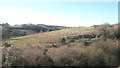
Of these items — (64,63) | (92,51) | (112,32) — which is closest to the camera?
(64,63)

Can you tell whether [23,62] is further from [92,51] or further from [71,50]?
[92,51]

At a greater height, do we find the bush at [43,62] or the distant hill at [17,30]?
the distant hill at [17,30]

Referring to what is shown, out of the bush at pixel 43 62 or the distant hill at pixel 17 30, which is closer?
the bush at pixel 43 62

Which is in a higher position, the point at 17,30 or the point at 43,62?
the point at 17,30

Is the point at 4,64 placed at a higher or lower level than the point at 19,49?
lower

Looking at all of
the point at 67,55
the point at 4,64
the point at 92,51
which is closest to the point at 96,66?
the point at 92,51

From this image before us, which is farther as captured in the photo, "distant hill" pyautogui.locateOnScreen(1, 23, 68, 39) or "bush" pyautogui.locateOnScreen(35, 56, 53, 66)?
"distant hill" pyautogui.locateOnScreen(1, 23, 68, 39)

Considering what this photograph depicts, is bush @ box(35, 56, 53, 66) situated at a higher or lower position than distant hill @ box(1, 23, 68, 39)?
lower

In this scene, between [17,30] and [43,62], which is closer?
[43,62]

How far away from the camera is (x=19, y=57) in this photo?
12.1m

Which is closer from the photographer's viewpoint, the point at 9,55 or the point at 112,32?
the point at 9,55

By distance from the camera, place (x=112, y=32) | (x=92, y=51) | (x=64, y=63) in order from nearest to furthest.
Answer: (x=64, y=63) < (x=92, y=51) < (x=112, y=32)

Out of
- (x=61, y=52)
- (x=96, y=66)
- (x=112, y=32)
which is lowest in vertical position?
(x=96, y=66)

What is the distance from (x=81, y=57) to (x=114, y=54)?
3836 millimetres
